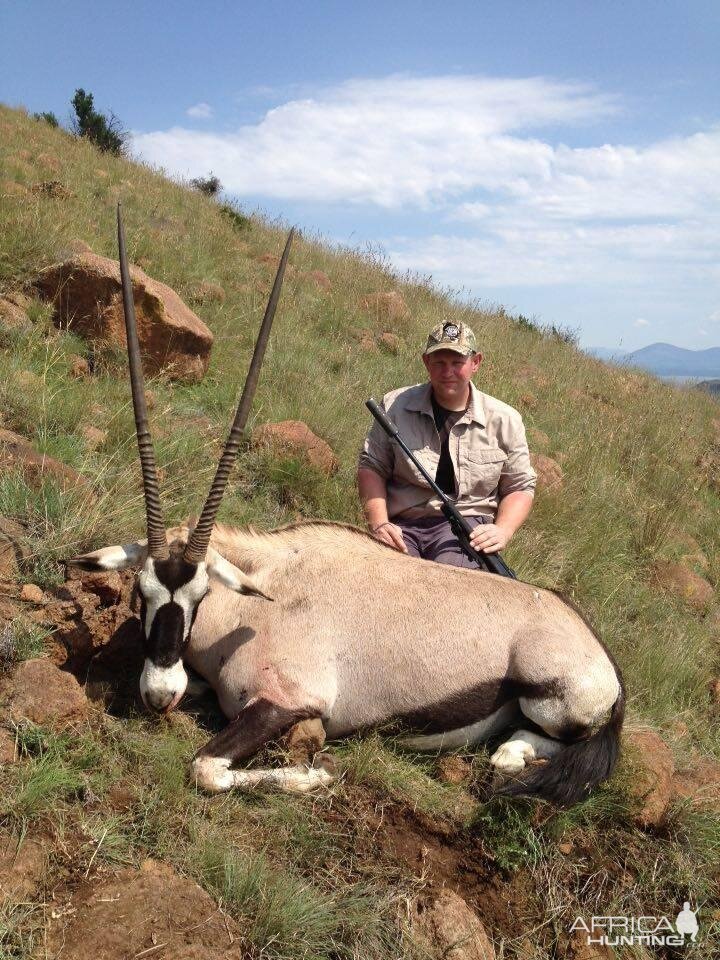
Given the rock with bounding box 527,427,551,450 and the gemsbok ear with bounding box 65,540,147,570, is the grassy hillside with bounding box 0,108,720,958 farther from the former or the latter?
the gemsbok ear with bounding box 65,540,147,570

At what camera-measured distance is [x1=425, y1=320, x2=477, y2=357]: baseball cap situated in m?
4.76

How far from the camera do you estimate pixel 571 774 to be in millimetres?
3395

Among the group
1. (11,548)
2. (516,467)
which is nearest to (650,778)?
(516,467)

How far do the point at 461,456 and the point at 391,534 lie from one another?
0.77 meters

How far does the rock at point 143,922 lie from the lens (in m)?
2.27

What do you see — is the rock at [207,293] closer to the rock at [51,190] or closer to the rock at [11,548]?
the rock at [51,190]

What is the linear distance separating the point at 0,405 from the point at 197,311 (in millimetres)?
3954

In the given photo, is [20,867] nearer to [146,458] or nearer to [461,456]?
[146,458]

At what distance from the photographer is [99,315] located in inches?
249

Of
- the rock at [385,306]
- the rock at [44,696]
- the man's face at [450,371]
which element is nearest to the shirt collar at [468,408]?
the man's face at [450,371]

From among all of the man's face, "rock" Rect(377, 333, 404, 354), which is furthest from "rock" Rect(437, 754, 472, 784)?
"rock" Rect(377, 333, 404, 354)

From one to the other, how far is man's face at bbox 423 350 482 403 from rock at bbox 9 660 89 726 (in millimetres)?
2812

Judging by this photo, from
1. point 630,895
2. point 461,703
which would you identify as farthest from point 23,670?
point 630,895

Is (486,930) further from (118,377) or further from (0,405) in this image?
(118,377)
